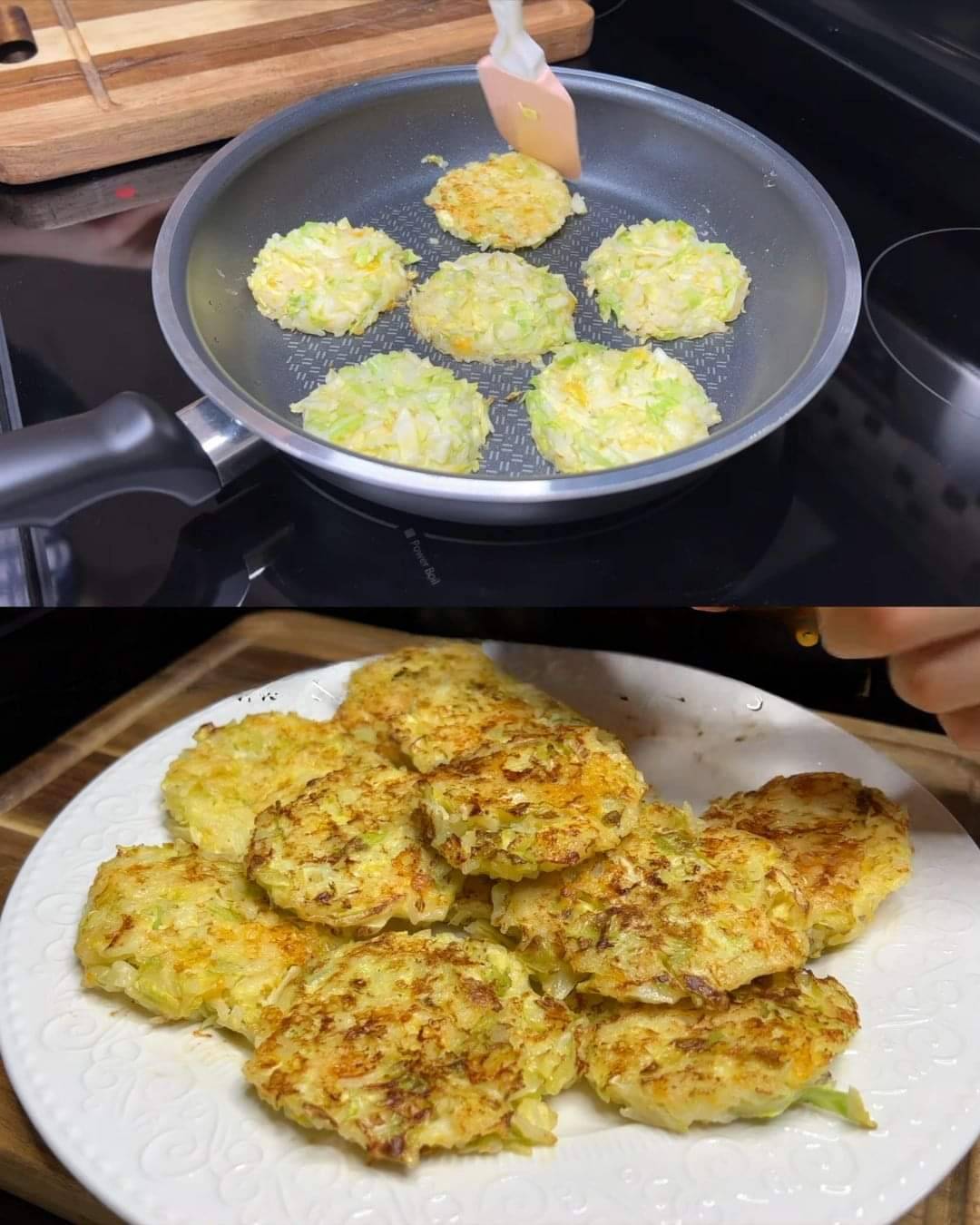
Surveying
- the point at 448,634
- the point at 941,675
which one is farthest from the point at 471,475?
the point at 448,634

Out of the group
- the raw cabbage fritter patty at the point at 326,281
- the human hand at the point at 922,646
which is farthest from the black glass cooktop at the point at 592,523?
the human hand at the point at 922,646

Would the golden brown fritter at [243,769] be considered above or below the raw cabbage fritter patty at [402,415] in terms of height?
below

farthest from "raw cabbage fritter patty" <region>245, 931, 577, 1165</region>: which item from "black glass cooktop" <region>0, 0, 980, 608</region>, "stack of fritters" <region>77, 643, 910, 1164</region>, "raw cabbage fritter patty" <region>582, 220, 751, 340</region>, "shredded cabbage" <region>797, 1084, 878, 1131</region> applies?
"raw cabbage fritter patty" <region>582, 220, 751, 340</region>

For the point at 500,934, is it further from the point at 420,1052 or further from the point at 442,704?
the point at 442,704

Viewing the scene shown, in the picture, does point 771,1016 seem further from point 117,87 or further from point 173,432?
point 117,87

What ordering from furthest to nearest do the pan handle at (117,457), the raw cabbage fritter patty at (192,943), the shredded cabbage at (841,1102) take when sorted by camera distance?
the raw cabbage fritter patty at (192,943)
the shredded cabbage at (841,1102)
the pan handle at (117,457)

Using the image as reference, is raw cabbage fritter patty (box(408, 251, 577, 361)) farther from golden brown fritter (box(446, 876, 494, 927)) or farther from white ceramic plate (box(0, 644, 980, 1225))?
white ceramic plate (box(0, 644, 980, 1225))

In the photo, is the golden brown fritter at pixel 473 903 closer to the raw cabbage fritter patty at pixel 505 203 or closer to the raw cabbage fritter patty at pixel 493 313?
the raw cabbage fritter patty at pixel 493 313
